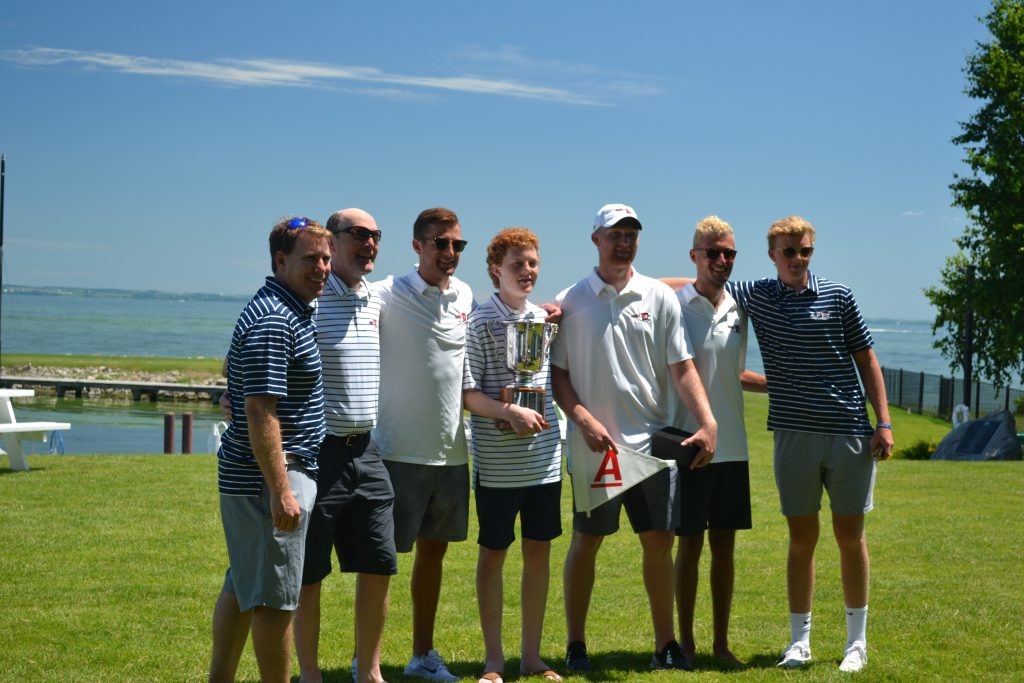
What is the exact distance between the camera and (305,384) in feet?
13.8

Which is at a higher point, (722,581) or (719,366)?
(719,366)

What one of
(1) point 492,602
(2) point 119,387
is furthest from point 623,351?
(2) point 119,387

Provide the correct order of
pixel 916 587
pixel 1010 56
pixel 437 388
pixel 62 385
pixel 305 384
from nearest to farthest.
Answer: pixel 305 384, pixel 437 388, pixel 916 587, pixel 1010 56, pixel 62 385

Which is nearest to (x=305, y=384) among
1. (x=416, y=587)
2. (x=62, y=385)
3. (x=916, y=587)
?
(x=416, y=587)

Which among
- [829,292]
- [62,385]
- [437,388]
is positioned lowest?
[62,385]

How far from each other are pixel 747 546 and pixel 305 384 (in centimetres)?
603

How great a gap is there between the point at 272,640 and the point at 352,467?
93 centimetres

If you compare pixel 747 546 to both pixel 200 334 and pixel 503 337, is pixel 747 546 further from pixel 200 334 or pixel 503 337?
pixel 200 334

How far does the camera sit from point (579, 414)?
534cm

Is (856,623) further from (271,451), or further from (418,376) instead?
(271,451)

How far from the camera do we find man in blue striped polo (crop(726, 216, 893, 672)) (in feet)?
18.4

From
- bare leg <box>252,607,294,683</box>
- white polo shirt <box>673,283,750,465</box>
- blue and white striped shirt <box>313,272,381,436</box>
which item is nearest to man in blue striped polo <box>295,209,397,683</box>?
blue and white striped shirt <box>313,272,381,436</box>

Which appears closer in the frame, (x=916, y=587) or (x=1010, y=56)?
(x=916, y=587)

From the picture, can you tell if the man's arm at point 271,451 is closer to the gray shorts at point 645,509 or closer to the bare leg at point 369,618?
the bare leg at point 369,618
